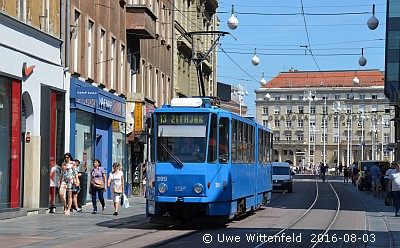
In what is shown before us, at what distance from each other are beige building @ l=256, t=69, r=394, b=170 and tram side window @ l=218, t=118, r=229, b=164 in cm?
12805

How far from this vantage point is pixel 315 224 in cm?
2478

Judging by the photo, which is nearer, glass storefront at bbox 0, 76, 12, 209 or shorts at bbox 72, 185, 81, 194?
glass storefront at bbox 0, 76, 12, 209

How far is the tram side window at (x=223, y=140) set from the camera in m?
22.8

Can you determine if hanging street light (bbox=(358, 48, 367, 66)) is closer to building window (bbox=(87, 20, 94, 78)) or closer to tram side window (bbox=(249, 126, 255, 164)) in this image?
building window (bbox=(87, 20, 94, 78))

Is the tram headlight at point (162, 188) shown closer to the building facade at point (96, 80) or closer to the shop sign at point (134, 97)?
the building facade at point (96, 80)

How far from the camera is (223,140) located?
75.5 feet

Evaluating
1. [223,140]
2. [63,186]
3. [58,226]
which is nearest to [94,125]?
[63,186]

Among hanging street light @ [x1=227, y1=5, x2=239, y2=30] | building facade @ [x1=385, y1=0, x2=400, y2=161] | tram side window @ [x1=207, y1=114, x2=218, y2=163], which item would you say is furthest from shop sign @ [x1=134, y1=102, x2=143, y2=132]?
building facade @ [x1=385, y1=0, x2=400, y2=161]

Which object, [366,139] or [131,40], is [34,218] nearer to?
[131,40]

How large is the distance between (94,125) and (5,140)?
10146mm

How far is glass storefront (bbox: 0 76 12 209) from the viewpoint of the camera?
24.3 metres

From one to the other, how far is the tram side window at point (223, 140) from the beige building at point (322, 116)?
128050mm

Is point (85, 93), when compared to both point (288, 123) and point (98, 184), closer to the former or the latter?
point (98, 184)

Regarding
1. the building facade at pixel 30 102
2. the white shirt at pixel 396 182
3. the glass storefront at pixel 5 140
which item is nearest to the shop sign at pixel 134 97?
the building facade at pixel 30 102
